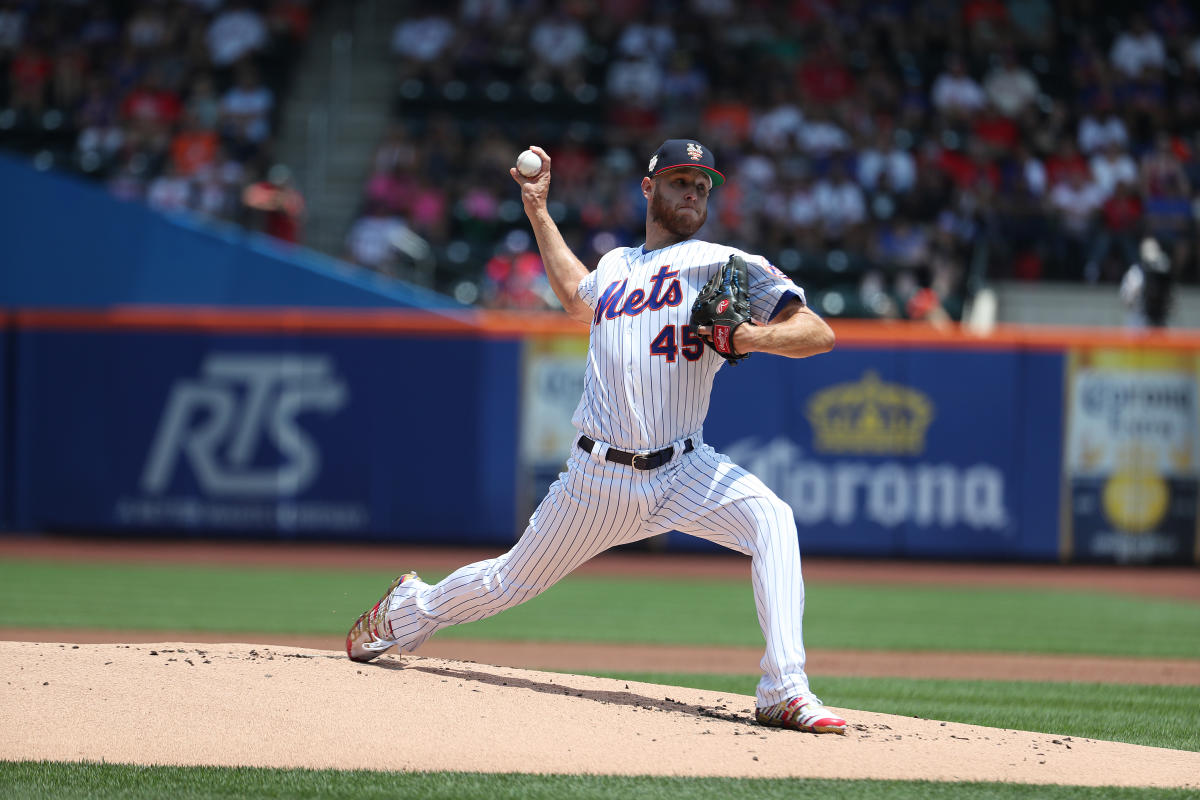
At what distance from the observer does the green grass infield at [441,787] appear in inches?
138

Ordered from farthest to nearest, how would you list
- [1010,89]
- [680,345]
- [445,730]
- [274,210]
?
1. [1010,89]
2. [274,210]
3. [680,345]
4. [445,730]

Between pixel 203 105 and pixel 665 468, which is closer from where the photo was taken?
pixel 665 468

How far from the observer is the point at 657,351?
428cm

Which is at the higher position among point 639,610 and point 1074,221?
Answer: point 1074,221

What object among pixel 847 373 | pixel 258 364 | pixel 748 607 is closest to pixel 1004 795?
pixel 748 607

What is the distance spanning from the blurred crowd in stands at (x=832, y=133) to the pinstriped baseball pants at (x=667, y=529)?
870 cm

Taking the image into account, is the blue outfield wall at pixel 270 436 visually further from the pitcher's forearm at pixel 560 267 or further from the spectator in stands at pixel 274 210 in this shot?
the pitcher's forearm at pixel 560 267

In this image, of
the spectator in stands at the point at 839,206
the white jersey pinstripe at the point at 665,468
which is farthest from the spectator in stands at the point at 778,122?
the white jersey pinstripe at the point at 665,468

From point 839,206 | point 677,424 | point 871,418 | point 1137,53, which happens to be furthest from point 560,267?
point 1137,53

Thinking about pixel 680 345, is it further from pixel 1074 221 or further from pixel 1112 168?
pixel 1112 168

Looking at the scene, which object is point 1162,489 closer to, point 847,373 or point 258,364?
point 847,373

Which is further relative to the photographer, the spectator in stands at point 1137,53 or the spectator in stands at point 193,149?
the spectator in stands at point 1137,53

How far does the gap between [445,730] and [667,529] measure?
0.95m

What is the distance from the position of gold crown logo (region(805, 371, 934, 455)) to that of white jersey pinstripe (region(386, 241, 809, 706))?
7745 mm
